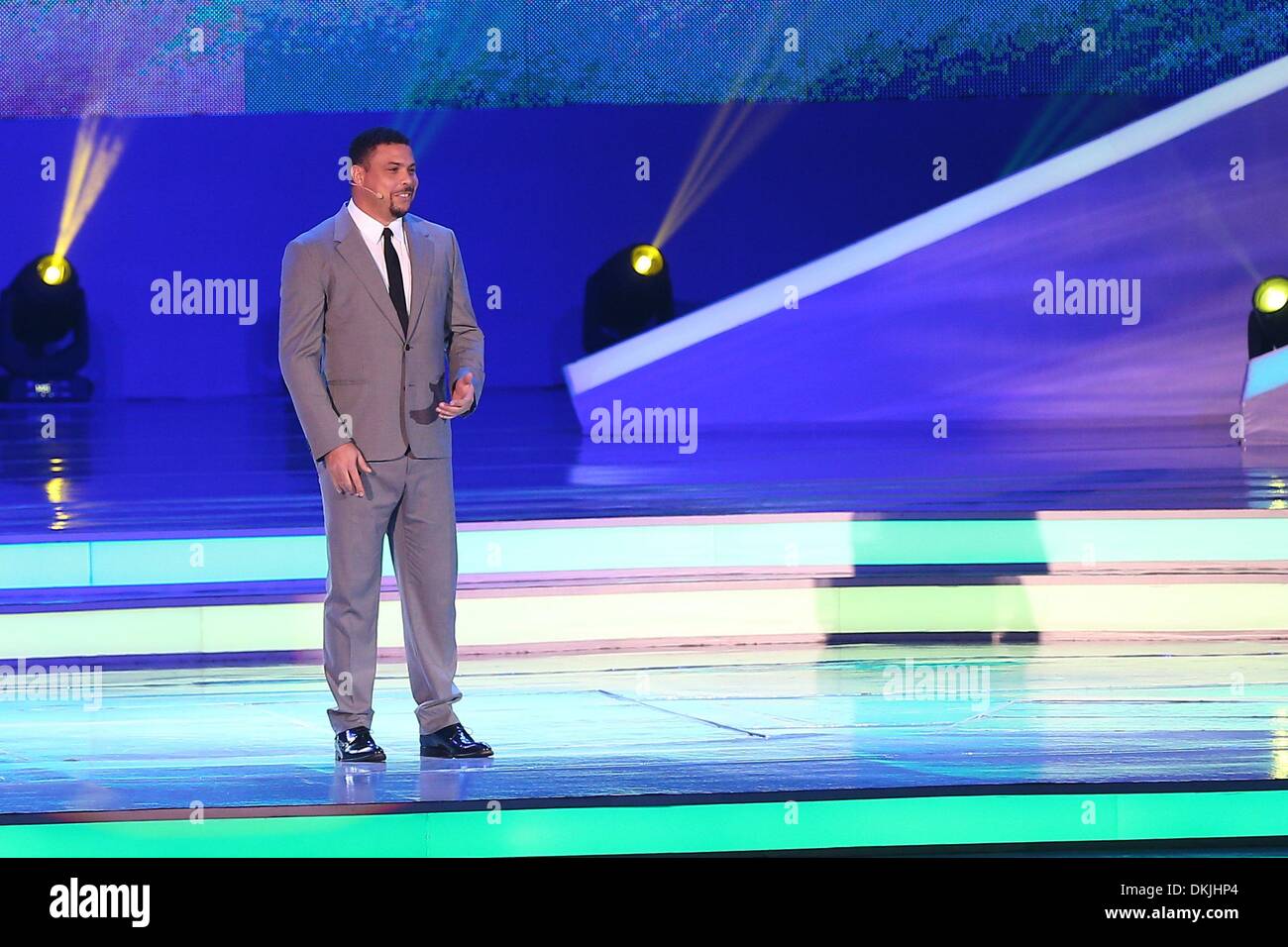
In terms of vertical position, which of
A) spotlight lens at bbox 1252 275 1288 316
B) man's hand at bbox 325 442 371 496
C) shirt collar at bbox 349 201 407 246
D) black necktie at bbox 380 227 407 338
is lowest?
man's hand at bbox 325 442 371 496

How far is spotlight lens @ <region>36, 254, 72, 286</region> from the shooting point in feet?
28.9

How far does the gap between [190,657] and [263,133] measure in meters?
6.11

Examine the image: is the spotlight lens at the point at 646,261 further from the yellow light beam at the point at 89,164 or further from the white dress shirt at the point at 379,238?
the white dress shirt at the point at 379,238

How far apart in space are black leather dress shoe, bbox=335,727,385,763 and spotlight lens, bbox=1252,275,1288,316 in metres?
4.58

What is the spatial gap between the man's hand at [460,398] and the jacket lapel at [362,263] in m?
0.15

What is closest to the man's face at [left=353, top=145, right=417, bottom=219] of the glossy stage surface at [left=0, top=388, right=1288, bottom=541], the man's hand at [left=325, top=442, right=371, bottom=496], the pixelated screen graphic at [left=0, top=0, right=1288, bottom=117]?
the man's hand at [left=325, top=442, right=371, bottom=496]

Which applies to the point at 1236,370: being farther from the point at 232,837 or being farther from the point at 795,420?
the point at 232,837

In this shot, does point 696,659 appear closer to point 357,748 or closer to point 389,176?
point 357,748

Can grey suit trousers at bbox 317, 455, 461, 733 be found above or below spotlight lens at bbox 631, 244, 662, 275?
below

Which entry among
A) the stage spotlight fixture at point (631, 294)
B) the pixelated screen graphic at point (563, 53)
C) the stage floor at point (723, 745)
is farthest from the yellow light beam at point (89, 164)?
the stage floor at point (723, 745)

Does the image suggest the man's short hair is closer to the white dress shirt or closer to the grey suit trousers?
the white dress shirt
